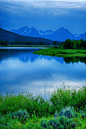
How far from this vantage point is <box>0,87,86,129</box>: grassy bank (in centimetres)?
665

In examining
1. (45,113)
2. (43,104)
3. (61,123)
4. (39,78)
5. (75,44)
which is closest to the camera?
(61,123)

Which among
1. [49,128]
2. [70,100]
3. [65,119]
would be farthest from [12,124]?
[70,100]

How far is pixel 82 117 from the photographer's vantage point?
26.0ft

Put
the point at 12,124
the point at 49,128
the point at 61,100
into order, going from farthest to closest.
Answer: the point at 61,100
the point at 12,124
the point at 49,128

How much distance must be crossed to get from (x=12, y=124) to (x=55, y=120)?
71.9 inches

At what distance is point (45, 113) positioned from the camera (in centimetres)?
881

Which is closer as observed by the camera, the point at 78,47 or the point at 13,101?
the point at 13,101

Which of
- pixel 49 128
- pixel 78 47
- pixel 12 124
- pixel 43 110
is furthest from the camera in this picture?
pixel 78 47

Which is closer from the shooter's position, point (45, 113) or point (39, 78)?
point (45, 113)

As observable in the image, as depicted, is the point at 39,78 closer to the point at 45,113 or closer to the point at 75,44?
the point at 45,113

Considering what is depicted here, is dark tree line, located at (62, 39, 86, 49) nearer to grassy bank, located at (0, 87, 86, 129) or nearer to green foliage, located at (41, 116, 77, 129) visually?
grassy bank, located at (0, 87, 86, 129)

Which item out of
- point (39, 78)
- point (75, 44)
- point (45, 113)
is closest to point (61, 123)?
point (45, 113)

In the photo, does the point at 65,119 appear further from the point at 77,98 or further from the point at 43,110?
the point at 77,98

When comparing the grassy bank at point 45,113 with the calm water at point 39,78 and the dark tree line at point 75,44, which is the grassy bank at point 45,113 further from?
the dark tree line at point 75,44
